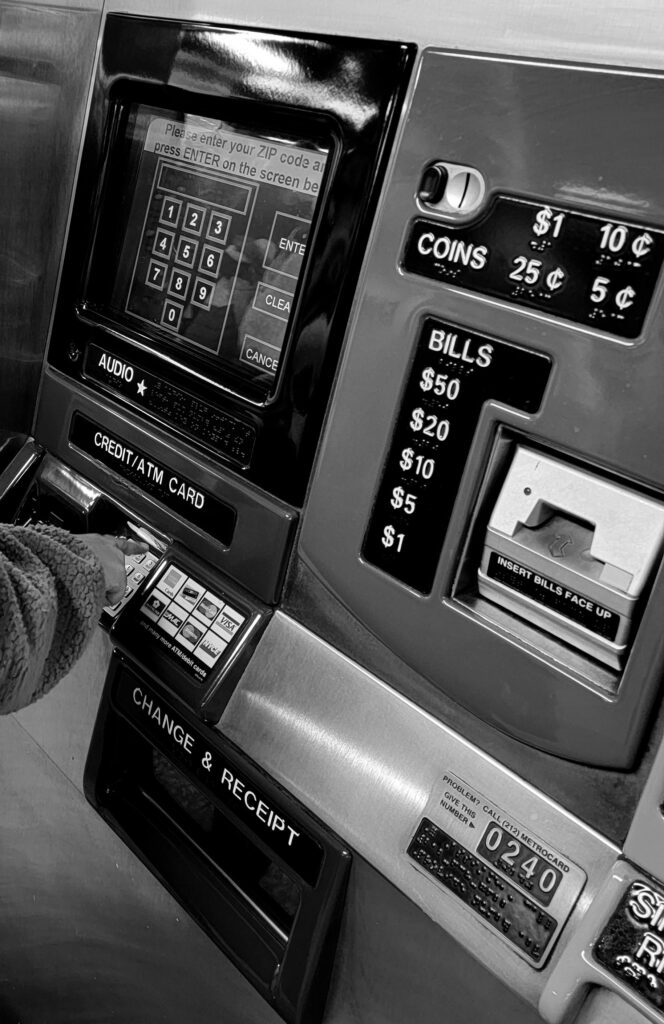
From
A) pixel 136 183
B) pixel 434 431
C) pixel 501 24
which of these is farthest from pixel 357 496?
pixel 136 183

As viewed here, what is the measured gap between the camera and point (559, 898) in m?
0.81

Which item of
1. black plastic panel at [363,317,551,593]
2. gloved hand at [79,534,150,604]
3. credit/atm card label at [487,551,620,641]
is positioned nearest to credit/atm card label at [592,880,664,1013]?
credit/atm card label at [487,551,620,641]

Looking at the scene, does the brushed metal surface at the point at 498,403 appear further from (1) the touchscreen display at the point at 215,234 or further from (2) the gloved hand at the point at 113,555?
(2) the gloved hand at the point at 113,555

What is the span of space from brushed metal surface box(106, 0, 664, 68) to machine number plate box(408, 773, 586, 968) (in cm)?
63

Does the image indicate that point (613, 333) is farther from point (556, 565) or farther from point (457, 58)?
point (457, 58)

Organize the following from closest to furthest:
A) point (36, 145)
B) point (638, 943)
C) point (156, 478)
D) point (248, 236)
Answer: point (638, 943)
point (248, 236)
point (156, 478)
point (36, 145)

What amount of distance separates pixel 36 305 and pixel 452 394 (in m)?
0.76

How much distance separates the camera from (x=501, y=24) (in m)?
0.84

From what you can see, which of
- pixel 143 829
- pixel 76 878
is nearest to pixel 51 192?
pixel 143 829

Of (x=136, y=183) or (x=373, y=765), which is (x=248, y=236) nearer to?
(x=136, y=183)

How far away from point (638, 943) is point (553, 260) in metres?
0.54

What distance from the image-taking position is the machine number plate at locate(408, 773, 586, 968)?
0.81 meters

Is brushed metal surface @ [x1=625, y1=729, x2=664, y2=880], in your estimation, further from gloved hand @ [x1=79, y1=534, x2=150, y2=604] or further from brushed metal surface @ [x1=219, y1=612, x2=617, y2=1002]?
gloved hand @ [x1=79, y1=534, x2=150, y2=604]

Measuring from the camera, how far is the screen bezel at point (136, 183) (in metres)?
1.01
